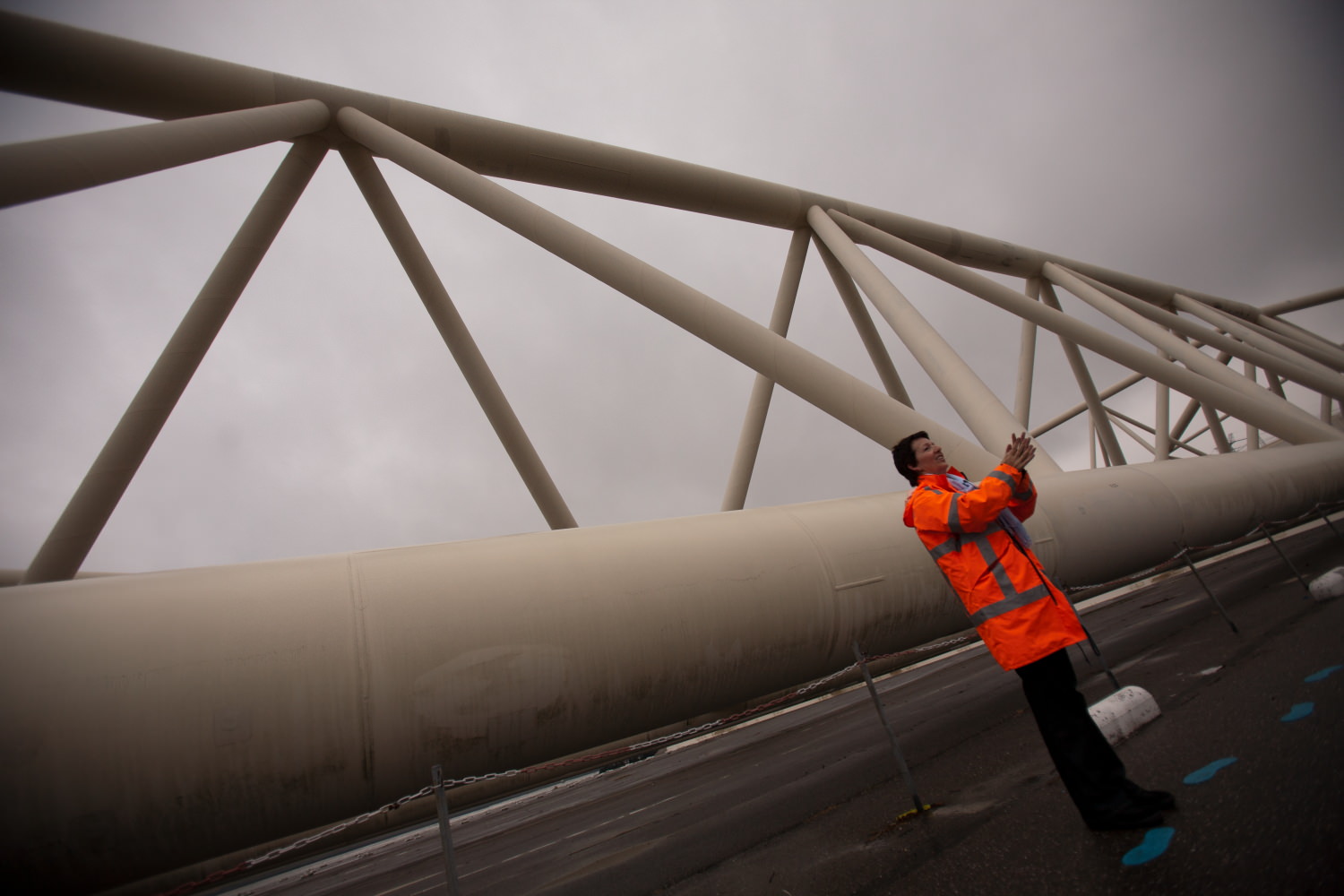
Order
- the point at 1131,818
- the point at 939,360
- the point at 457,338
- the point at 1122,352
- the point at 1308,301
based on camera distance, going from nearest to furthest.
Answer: the point at 1131,818
the point at 939,360
the point at 457,338
the point at 1122,352
the point at 1308,301

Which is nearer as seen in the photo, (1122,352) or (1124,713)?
(1124,713)

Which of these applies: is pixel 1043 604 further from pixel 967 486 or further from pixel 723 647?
pixel 723 647

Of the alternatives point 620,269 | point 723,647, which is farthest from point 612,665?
point 620,269

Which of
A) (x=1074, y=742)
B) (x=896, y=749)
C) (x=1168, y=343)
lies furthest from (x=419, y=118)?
(x=1168, y=343)

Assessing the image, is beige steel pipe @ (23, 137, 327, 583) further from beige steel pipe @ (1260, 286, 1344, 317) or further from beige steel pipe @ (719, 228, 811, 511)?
beige steel pipe @ (1260, 286, 1344, 317)

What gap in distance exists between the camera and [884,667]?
16.2 ft

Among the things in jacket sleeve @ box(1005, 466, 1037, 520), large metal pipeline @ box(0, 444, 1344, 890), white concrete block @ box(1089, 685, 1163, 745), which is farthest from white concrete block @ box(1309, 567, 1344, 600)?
jacket sleeve @ box(1005, 466, 1037, 520)

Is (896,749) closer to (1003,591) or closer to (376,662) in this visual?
(1003,591)

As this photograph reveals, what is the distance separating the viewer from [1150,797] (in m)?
2.45

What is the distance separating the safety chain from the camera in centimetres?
261

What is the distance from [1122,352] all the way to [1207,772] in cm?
772

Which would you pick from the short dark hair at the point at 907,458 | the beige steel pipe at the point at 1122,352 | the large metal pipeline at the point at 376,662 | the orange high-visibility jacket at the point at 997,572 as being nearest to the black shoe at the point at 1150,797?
the orange high-visibility jacket at the point at 997,572

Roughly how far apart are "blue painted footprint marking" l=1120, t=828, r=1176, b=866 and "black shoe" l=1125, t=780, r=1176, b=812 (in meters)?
0.12

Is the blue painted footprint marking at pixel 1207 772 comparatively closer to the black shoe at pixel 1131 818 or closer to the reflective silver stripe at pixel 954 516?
the black shoe at pixel 1131 818
